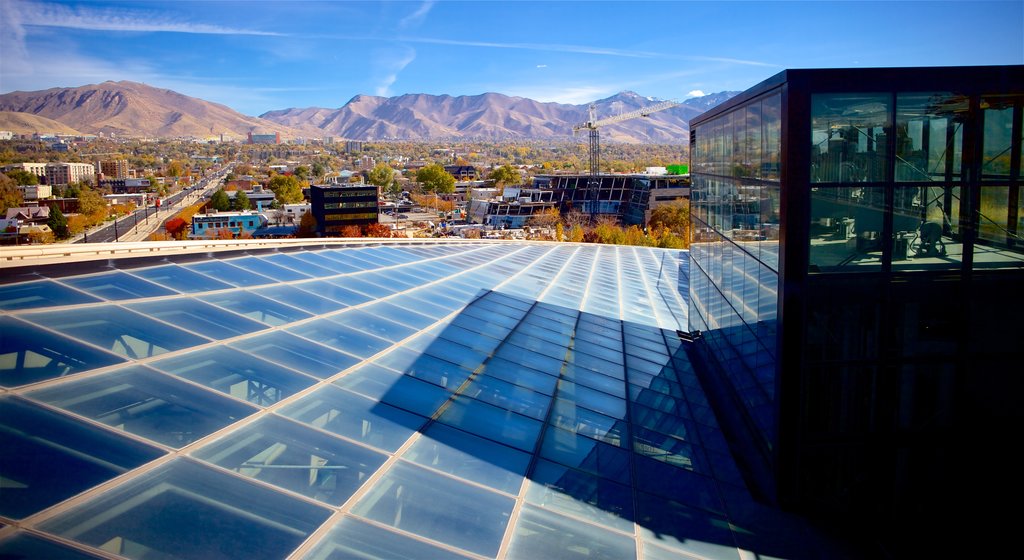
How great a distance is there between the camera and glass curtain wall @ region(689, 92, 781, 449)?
8992mm

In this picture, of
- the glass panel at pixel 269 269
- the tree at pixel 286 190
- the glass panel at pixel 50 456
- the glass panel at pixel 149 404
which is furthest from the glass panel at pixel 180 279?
the tree at pixel 286 190

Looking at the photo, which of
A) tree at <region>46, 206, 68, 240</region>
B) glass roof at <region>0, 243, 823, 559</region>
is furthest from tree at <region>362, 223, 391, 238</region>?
glass roof at <region>0, 243, 823, 559</region>

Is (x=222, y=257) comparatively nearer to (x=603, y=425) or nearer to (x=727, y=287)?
(x=603, y=425)

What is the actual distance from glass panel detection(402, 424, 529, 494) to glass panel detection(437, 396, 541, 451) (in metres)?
0.22

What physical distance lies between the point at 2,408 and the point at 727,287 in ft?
36.2

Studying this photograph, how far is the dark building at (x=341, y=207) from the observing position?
82875mm

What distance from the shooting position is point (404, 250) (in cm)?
2319

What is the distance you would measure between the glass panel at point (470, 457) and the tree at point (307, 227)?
3088 inches

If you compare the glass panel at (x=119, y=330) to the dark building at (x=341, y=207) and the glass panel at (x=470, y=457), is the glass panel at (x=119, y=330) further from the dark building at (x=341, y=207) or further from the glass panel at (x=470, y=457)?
the dark building at (x=341, y=207)

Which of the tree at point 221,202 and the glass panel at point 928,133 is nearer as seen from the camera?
the glass panel at point 928,133

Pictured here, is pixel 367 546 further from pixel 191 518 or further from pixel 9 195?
pixel 9 195

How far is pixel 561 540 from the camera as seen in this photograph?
6.66 metres

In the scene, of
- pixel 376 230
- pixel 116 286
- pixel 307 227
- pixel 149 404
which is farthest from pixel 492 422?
pixel 307 227

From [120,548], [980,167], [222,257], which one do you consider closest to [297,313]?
[222,257]
